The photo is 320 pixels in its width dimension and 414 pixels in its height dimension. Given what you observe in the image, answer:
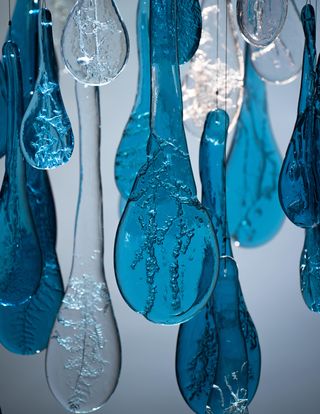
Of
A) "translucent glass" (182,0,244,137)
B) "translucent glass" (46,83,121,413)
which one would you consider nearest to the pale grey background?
"translucent glass" (182,0,244,137)

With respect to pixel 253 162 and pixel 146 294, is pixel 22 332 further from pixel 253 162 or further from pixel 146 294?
pixel 253 162

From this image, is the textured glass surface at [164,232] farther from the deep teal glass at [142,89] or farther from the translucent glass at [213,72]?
the translucent glass at [213,72]

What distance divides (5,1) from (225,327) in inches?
31.2

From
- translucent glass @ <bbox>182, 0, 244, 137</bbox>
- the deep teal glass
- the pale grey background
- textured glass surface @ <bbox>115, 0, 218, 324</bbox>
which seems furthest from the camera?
the pale grey background

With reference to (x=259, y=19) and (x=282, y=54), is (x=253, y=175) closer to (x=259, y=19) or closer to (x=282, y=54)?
(x=282, y=54)

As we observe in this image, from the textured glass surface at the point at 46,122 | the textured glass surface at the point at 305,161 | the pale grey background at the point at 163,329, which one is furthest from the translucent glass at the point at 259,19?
the pale grey background at the point at 163,329

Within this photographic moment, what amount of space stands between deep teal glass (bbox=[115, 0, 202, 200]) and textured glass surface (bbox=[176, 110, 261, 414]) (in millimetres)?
67

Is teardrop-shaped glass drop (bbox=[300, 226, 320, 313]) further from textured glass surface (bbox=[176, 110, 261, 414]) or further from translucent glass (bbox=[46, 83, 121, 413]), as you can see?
translucent glass (bbox=[46, 83, 121, 413])

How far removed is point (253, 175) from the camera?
88cm

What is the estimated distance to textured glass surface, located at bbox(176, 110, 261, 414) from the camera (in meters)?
0.66

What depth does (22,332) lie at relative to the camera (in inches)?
26.7

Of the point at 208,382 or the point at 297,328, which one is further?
the point at 297,328

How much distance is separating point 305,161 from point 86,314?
225mm

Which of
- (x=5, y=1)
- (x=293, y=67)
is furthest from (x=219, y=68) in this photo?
(x=5, y=1)
